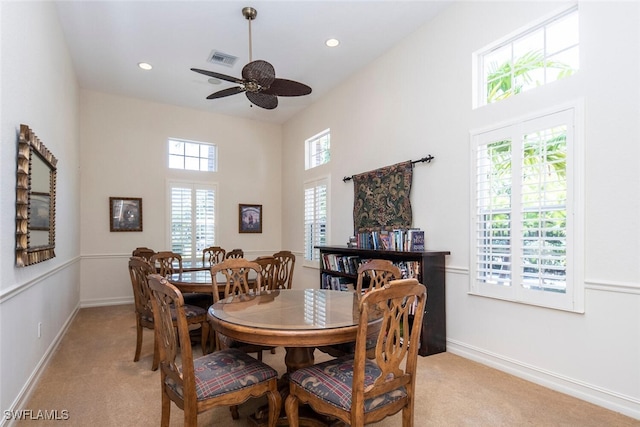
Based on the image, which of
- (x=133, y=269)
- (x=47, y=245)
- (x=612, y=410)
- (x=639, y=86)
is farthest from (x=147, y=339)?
(x=639, y=86)

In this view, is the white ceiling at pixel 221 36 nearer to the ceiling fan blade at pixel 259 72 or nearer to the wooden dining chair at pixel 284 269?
the ceiling fan blade at pixel 259 72

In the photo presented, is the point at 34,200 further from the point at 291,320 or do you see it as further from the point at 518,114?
the point at 518,114

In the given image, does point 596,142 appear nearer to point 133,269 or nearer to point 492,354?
point 492,354

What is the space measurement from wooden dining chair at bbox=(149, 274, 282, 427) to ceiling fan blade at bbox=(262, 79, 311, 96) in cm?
255

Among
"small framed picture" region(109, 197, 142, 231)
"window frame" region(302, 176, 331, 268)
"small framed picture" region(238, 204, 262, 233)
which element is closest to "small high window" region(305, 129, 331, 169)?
"window frame" region(302, 176, 331, 268)

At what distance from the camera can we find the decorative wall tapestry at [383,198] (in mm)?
4125

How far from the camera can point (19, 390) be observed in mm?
2377

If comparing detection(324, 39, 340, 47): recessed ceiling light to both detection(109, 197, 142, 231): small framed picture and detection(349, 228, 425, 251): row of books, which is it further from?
detection(109, 197, 142, 231): small framed picture

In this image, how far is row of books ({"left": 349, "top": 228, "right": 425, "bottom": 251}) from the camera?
3674mm

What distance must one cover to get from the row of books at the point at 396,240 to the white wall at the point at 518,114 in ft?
Answer: 0.79

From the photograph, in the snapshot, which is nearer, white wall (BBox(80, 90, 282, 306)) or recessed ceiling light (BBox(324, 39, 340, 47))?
recessed ceiling light (BBox(324, 39, 340, 47))

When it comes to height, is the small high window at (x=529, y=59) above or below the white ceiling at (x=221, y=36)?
below

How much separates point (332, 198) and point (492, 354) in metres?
3.26

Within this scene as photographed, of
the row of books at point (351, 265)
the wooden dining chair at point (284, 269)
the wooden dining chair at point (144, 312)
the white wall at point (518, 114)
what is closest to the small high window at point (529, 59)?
the white wall at point (518, 114)
